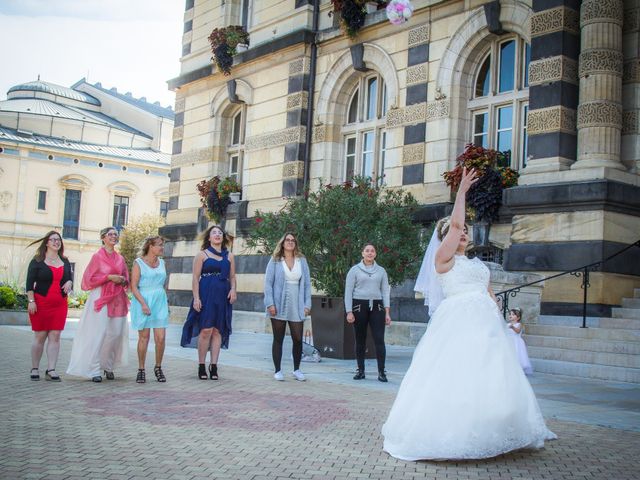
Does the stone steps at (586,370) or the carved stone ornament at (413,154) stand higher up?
the carved stone ornament at (413,154)

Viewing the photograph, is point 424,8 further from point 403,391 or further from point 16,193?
point 16,193

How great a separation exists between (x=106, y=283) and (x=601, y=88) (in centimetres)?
967

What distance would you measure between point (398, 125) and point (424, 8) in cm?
281

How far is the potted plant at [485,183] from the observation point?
16.2 meters

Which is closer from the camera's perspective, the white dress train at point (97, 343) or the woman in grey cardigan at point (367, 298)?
the white dress train at point (97, 343)

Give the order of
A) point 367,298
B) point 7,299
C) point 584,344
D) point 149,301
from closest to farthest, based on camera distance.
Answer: point 149,301
point 367,298
point 584,344
point 7,299

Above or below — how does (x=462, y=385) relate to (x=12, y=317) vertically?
above

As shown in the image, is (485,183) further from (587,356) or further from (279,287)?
(279,287)

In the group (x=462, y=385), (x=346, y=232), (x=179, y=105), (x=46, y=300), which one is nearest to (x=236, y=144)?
(x=179, y=105)

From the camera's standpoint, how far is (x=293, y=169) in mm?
21781

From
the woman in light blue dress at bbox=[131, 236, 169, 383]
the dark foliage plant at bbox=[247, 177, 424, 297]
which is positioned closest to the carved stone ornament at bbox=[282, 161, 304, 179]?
the dark foliage plant at bbox=[247, 177, 424, 297]

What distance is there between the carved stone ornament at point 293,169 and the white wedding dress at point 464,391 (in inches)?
588

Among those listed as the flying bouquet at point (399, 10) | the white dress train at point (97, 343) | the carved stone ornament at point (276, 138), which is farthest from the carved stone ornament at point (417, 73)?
the white dress train at point (97, 343)

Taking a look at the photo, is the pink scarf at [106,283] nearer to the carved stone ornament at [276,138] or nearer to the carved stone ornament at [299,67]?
the carved stone ornament at [276,138]
